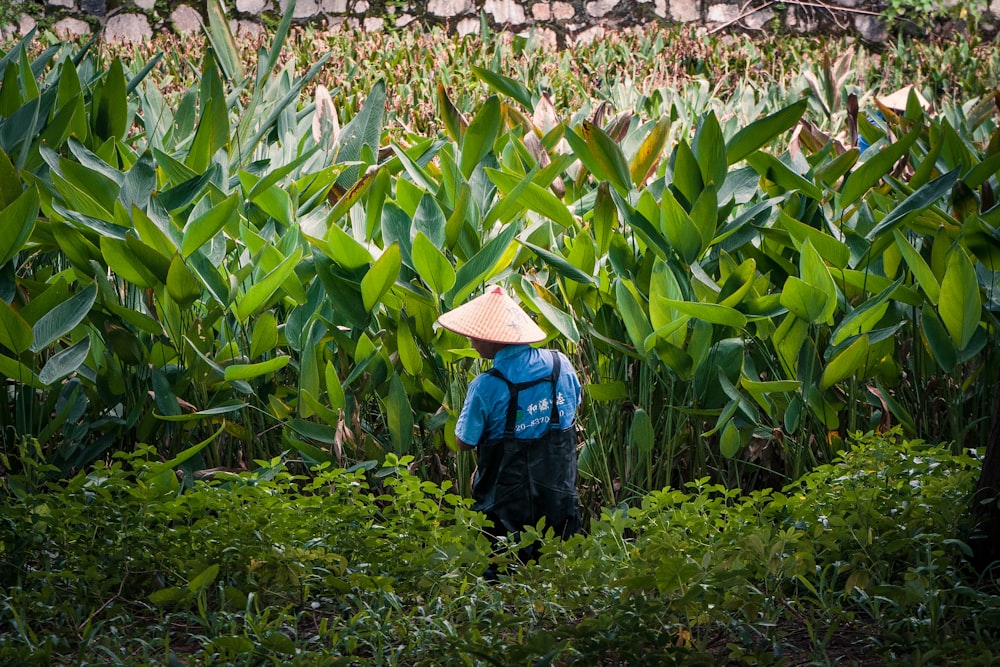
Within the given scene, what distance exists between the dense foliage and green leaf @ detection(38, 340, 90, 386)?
0.39m

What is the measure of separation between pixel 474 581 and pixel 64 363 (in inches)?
49.0

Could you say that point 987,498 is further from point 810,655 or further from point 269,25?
point 269,25


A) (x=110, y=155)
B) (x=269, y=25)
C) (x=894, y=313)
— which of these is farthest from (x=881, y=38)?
(x=110, y=155)

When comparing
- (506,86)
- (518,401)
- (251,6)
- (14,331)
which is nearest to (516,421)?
(518,401)

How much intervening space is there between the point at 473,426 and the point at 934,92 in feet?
18.0

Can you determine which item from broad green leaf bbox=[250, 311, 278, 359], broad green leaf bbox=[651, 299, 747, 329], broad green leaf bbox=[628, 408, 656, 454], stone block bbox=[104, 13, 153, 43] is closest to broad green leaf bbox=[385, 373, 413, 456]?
broad green leaf bbox=[250, 311, 278, 359]

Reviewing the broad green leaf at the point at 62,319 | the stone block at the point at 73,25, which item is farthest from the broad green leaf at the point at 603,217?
the stone block at the point at 73,25

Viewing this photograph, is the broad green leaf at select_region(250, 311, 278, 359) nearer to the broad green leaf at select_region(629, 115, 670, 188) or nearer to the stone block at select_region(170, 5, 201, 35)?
the broad green leaf at select_region(629, 115, 670, 188)

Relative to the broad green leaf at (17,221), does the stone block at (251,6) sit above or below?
above

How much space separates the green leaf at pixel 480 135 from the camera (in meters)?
3.13

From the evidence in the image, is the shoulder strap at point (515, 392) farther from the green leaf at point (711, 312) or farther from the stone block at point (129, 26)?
the stone block at point (129, 26)

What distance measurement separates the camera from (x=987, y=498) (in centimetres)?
207

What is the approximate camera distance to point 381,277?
106 inches

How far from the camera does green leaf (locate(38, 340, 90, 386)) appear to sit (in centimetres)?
263
